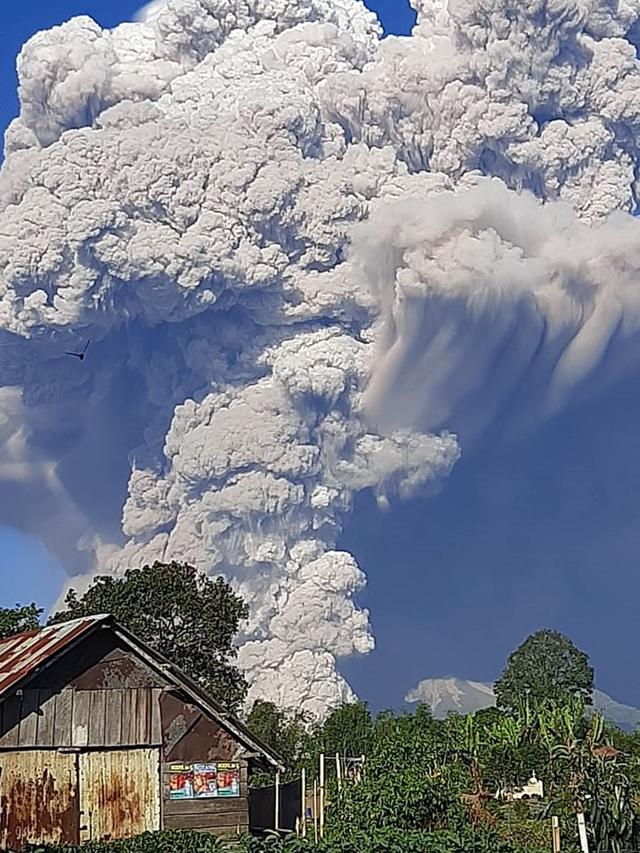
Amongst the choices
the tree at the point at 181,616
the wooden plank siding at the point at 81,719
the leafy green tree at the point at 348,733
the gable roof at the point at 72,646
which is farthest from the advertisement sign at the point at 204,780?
the leafy green tree at the point at 348,733

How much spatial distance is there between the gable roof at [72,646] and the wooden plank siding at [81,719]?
1.11 ft

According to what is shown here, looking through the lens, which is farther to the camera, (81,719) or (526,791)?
(526,791)

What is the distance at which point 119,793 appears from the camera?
55.6 ft

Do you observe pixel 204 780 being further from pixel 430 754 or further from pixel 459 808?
pixel 459 808

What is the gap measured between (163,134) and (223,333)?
36.0 ft

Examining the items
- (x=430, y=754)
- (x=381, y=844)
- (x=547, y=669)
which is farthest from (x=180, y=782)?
(x=547, y=669)

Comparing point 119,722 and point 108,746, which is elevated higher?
point 119,722

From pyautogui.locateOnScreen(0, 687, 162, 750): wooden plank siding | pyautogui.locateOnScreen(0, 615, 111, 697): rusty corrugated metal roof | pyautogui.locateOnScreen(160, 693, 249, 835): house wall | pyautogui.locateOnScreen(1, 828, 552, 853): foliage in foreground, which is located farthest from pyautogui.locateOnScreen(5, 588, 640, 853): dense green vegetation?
pyautogui.locateOnScreen(0, 615, 111, 697): rusty corrugated metal roof

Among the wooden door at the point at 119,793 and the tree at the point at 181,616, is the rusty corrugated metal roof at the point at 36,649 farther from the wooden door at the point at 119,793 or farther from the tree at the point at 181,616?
the tree at the point at 181,616

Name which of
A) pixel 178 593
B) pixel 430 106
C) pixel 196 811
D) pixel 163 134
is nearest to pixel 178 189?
pixel 163 134

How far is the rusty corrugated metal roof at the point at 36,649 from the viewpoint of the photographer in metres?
16.2

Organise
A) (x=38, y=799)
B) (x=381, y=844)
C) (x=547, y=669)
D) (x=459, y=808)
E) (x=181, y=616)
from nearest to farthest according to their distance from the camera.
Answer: (x=381, y=844)
(x=459, y=808)
(x=38, y=799)
(x=181, y=616)
(x=547, y=669)

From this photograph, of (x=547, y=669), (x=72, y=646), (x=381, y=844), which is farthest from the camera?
(x=547, y=669)

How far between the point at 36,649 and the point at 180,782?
2.66m
